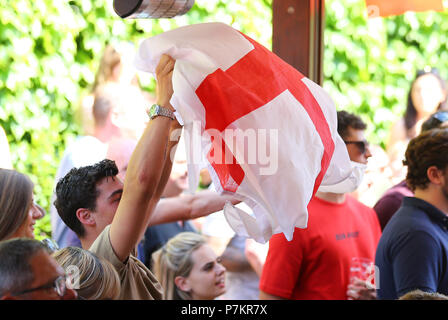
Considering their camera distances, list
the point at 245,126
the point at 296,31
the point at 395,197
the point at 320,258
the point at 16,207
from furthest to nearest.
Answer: the point at 395,197 < the point at 320,258 < the point at 296,31 < the point at 16,207 < the point at 245,126

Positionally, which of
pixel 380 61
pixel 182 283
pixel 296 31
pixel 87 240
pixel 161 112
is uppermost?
pixel 296 31

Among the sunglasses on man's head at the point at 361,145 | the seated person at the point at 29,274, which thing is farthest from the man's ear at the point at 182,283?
the seated person at the point at 29,274

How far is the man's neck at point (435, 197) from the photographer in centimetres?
266

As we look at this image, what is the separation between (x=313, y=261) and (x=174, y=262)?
539 mm

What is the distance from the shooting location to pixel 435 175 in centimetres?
270

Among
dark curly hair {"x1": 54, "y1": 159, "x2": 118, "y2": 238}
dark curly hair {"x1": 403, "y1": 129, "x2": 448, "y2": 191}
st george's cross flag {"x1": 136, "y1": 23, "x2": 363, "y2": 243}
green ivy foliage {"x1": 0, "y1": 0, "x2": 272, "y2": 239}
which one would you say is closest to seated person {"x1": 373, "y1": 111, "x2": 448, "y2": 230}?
dark curly hair {"x1": 403, "y1": 129, "x2": 448, "y2": 191}

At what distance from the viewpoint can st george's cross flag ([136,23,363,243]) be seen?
1812 millimetres

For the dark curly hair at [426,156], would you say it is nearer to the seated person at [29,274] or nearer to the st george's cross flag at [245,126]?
the st george's cross flag at [245,126]

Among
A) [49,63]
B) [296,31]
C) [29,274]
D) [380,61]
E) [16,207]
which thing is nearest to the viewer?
[29,274]

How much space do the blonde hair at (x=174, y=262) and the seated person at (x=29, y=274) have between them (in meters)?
1.07

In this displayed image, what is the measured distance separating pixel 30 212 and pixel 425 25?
9.43 feet

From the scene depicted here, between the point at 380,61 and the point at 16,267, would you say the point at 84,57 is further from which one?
the point at 16,267

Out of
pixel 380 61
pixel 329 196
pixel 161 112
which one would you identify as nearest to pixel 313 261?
pixel 329 196
